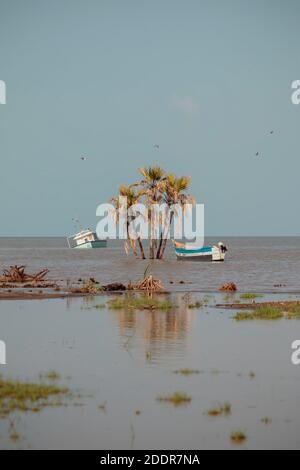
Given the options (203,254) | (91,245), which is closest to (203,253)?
(203,254)

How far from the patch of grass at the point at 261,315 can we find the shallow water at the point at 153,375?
17.4 inches

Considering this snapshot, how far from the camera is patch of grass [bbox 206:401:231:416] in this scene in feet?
42.9

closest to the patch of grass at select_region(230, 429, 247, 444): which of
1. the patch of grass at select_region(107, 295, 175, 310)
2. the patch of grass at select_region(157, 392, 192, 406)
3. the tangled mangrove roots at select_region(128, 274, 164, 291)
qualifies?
the patch of grass at select_region(157, 392, 192, 406)

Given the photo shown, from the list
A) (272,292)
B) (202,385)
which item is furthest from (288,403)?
(272,292)

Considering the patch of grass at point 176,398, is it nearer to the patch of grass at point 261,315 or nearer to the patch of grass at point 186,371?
the patch of grass at point 186,371

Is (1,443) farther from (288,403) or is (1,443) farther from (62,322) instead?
(62,322)

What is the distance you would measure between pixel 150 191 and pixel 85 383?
6351 centimetres

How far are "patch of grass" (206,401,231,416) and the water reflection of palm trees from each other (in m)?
4.20

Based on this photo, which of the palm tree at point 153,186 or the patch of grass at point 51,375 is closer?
the patch of grass at point 51,375

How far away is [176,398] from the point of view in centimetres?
1402

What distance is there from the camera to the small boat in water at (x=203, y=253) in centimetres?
7825

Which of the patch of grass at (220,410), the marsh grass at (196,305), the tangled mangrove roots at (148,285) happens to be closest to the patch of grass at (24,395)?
the patch of grass at (220,410)

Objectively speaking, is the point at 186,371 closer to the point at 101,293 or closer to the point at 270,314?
the point at 270,314

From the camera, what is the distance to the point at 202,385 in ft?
49.8
